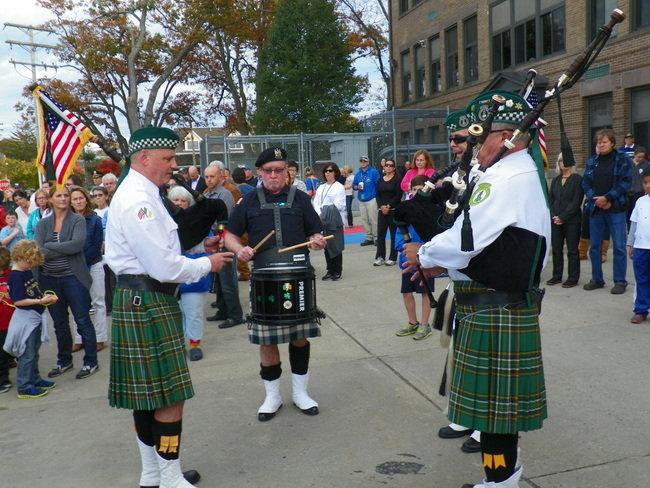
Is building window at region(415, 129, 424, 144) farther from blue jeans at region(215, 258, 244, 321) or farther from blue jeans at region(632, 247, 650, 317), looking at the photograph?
blue jeans at region(632, 247, 650, 317)

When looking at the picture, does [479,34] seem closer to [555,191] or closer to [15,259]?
[555,191]

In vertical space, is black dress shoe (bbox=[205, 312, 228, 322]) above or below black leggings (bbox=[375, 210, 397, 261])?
below

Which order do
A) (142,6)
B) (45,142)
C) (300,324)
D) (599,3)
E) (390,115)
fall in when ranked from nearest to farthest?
(300,324) < (45,142) < (599,3) < (390,115) < (142,6)

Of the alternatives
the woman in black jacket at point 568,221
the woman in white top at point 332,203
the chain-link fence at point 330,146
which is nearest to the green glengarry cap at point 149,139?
the woman in white top at point 332,203

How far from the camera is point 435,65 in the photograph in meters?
22.6

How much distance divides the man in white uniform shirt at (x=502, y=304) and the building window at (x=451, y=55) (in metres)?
19.3

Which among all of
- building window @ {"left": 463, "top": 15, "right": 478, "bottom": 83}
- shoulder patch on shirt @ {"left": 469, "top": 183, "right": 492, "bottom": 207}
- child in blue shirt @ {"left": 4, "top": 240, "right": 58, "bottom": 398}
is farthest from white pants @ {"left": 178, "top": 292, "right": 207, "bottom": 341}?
building window @ {"left": 463, "top": 15, "right": 478, "bottom": 83}

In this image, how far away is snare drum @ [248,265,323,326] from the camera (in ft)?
13.9

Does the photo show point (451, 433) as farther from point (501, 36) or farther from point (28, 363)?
point (501, 36)

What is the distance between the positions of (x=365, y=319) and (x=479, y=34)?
584 inches

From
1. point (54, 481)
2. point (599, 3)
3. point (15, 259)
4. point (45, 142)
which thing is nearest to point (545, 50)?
point (599, 3)

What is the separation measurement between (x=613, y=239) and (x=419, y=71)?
1764 cm

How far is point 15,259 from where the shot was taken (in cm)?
526

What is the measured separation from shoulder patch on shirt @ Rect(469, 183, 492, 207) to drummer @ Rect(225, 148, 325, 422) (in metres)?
1.74
